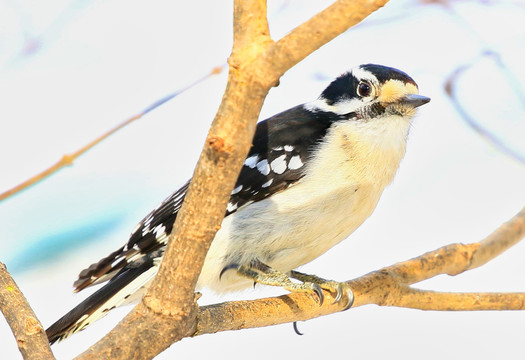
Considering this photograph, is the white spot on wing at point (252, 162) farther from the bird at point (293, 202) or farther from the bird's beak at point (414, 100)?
the bird's beak at point (414, 100)

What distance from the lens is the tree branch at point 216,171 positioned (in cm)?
115

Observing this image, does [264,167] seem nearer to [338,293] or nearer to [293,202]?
[293,202]

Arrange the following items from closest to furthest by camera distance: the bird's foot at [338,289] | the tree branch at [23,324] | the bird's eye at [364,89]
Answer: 1. the tree branch at [23,324]
2. the bird's foot at [338,289]
3. the bird's eye at [364,89]

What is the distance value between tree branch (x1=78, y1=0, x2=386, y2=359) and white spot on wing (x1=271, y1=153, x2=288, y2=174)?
1.97 feet

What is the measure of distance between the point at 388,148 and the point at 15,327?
43.1 inches

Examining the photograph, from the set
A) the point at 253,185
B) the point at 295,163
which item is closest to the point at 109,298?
the point at 253,185

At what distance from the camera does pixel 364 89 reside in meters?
2.07

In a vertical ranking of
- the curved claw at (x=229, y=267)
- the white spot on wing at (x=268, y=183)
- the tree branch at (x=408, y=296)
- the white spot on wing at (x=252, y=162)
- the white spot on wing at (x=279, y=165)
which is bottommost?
the tree branch at (x=408, y=296)

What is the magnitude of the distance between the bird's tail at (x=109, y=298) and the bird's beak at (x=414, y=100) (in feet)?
2.56

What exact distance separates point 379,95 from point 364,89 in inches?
1.9

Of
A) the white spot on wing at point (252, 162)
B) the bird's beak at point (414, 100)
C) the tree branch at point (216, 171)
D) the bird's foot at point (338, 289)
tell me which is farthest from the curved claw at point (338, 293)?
the tree branch at point (216, 171)

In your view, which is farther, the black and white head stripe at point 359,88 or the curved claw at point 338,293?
the black and white head stripe at point 359,88

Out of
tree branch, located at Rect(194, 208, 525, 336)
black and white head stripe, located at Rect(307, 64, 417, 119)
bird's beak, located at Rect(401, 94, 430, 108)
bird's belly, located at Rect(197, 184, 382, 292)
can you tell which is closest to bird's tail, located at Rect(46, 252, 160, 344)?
bird's belly, located at Rect(197, 184, 382, 292)

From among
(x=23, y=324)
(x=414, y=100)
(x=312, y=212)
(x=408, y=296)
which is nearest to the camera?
(x=23, y=324)
